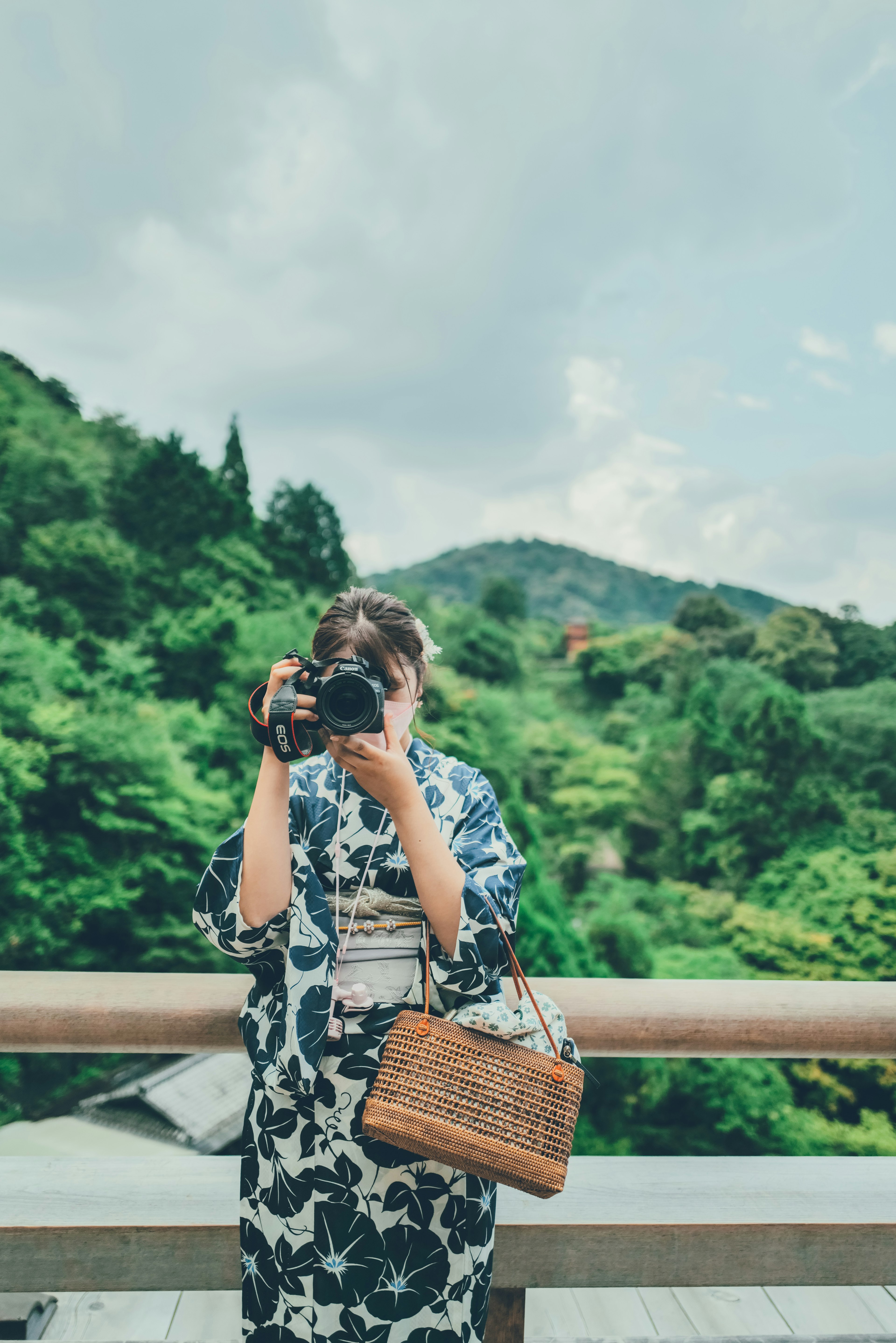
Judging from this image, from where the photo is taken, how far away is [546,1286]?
140 cm

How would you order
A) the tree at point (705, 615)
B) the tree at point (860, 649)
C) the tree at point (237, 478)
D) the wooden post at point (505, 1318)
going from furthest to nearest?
1. the tree at point (705, 615)
2. the tree at point (860, 649)
3. the tree at point (237, 478)
4. the wooden post at point (505, 1318)

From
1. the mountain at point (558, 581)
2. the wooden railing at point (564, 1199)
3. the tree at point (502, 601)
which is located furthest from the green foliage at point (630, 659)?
the wooden railing at point (564, 1199)

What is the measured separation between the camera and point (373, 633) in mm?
1194

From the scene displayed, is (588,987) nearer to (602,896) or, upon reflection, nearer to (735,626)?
(602,896)

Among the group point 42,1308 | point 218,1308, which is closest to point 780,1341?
point 218,1308

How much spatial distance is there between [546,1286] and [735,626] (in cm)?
3100

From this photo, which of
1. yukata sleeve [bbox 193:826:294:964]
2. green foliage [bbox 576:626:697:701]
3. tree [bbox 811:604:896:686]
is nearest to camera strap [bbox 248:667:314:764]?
yukata sleeve [bbox 193:826:294:964]

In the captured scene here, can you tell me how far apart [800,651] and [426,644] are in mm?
26100

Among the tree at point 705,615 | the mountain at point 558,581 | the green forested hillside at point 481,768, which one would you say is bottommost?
the green forested hillside at point 481,768

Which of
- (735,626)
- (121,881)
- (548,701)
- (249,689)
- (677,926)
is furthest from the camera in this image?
(735,626)

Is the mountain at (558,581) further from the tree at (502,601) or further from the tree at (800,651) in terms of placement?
the tree at (800,651)

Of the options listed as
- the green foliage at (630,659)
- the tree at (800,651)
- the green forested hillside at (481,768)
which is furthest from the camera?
the green foliage at (630,659)

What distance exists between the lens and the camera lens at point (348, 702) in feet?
3.37

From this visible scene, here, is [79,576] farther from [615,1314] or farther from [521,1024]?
[521,1024]
